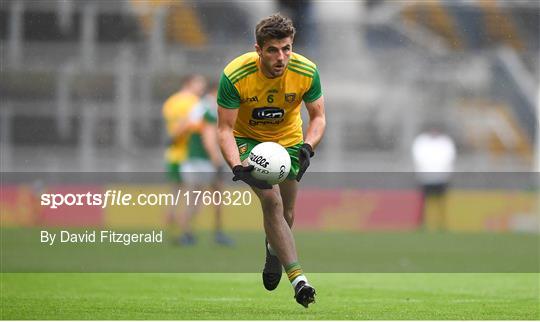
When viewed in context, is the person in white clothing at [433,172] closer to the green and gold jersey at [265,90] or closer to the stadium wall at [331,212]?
the stadium wall at [331,212]

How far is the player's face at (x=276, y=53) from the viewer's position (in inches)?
311

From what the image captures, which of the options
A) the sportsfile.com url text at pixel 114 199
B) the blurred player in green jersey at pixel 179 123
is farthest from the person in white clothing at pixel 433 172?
the blurred player in green jersey at pixel 179 123

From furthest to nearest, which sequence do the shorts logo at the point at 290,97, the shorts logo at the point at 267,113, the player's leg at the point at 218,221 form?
1. the player's leg at the point at 218,221
2. the shorts logo at the point at 267,113
3. the shorts logo at the point at 290,97

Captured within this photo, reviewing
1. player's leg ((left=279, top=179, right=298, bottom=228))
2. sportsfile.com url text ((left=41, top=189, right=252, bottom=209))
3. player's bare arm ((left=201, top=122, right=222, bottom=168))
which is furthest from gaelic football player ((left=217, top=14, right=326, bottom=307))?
sportsfile.com url text ((left=41, top=189, right=252, bottom=209))

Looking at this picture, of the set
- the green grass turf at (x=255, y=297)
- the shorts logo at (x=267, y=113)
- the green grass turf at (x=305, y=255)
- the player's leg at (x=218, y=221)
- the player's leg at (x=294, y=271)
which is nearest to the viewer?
the player's leg at (x=294, y=271)

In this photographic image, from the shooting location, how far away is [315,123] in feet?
27.6

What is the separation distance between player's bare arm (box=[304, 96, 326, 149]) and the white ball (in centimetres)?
33

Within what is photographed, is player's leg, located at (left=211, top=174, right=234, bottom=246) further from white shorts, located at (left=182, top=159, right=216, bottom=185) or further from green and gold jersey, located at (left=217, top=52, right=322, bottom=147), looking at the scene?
green and gold jersey, located at (left=217, top=52, right=322, bottom=147)

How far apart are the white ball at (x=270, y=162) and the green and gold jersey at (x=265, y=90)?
43 centimetres

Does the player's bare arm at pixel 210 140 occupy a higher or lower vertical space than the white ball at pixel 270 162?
lower

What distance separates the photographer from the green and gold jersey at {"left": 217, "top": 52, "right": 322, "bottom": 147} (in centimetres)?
824

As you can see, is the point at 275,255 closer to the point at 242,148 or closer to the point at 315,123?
the point at 242,148

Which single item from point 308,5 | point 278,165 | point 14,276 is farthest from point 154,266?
point 308,5

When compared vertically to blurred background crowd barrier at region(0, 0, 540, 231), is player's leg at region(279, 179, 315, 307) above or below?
above
